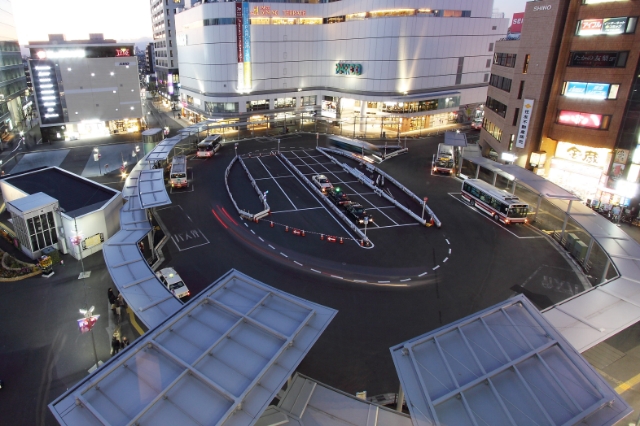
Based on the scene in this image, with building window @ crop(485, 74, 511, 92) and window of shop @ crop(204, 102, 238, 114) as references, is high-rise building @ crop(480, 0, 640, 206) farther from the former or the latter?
window of shop @ crop(204, 102, 238, 114)

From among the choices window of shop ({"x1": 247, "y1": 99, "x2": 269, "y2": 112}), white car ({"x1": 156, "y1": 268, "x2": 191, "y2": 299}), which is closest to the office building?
window of shop ({"x1": 247, "y1": 99, "x2": 269, "y2": 112})

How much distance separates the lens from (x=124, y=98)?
72.1m

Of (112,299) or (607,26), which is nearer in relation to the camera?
(112,299)

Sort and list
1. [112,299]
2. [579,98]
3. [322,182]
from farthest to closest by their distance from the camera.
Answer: [322,182], [579,98], [112,299]

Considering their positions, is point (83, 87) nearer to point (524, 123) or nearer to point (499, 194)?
point (499, 194)

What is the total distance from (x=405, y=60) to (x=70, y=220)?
62741mm

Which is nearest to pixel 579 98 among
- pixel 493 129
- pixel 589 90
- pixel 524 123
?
pixel 589 90

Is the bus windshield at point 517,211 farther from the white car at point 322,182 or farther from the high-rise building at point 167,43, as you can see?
the high-rise building at point 167,43

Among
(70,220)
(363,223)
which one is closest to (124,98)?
(70,220)

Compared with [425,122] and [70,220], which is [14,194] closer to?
[70,220]

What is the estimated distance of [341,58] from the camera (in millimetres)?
81125

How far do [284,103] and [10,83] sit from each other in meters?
52.9

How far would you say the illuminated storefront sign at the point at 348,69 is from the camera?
77.9 meters

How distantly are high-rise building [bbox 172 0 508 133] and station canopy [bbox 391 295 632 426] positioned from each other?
6335 cm
